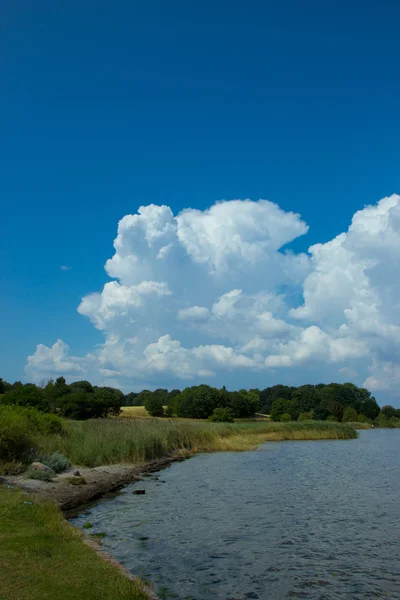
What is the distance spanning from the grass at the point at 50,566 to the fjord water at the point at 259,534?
1850 mm

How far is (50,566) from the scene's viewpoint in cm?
830

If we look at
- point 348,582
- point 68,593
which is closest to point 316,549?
point 348,582

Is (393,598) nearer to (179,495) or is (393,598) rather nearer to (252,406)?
(179,495)

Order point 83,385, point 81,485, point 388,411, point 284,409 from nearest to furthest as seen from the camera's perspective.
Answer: point 81,485
point 83,385
point 284,409
point 388,411

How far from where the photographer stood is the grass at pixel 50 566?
715 cm

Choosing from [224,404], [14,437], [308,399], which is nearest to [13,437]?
[14,437]

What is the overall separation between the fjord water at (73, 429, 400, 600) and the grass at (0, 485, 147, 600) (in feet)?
6.07

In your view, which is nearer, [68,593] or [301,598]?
[68,593]

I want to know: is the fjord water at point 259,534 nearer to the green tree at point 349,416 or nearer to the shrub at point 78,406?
the shrub at point 78,406

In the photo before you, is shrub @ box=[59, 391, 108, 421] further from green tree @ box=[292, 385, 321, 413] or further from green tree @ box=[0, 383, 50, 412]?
green tree @ box=[292, 385, 321, 413]

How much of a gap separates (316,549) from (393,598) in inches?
146

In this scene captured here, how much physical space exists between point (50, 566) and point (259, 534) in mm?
7933

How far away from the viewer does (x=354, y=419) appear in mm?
122062

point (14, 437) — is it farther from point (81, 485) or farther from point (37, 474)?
point (81, 485)
